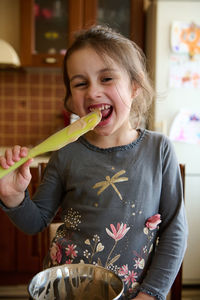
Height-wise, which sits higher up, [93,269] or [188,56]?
[188,56]

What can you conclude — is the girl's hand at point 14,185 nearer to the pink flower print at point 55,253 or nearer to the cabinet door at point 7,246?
the pink flower print at point 55,253

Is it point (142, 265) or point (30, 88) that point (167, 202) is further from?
point (30, 88)

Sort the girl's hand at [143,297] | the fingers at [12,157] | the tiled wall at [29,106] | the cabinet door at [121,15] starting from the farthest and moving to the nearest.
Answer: the tiled wall at [29,106]
the cabinet door at [121,15]
the girl's hand at [143,297]
the fingers at [12,157]

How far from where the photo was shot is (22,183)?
67cm

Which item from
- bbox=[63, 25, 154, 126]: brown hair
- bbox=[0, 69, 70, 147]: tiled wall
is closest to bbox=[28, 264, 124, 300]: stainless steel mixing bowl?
bbox=[63, 25, 154, 126]: brown hair

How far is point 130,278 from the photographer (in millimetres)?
703

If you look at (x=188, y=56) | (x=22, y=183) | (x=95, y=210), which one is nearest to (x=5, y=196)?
(x=22, y=183)

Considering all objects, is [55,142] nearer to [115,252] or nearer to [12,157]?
[12,157]

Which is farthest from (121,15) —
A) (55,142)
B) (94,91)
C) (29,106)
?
(55,142)

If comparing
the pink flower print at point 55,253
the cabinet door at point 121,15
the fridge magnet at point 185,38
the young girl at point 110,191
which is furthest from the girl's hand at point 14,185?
the cabinet door at point 121,15

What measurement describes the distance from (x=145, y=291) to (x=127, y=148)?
0.34 metres

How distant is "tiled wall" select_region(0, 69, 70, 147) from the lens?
2254 mm

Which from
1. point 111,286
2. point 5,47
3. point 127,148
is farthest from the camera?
point 5,47

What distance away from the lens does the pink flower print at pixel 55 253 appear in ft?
2.43
